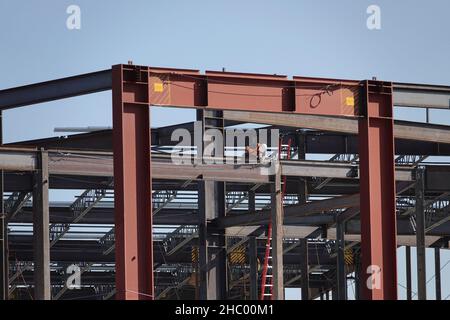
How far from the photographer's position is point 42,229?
31766 mm

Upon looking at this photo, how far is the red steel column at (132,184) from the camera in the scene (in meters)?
23.4

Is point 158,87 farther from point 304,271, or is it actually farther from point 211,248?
point 304,271

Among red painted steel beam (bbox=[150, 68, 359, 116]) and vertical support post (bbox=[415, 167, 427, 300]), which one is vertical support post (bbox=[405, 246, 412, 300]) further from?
red painted steel beam (bbox=[150, 68, 359, 116])

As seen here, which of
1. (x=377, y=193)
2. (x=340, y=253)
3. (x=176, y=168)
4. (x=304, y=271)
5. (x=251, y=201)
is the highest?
(x=176, y=168)

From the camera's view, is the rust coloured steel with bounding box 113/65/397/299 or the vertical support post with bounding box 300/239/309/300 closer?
the rust coloured steel with bounding box 113/65/397/299

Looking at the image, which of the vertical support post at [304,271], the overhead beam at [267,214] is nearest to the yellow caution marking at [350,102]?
the overhead beam at [267,214]

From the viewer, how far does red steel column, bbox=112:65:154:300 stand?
23.4 m

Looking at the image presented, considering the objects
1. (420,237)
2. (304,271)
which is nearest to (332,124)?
(420,237)

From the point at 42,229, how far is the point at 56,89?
4.21 metres

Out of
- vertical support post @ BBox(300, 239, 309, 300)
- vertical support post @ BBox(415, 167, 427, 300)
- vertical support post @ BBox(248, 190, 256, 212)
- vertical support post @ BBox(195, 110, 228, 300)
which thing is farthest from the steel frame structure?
vertical support post @ BBox(248, 190, 256, 212)

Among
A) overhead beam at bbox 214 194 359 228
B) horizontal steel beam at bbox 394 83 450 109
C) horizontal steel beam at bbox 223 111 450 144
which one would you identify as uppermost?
horizontal steel beam at bbox 394 83 450 109

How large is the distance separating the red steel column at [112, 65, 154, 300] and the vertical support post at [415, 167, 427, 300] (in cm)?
1331

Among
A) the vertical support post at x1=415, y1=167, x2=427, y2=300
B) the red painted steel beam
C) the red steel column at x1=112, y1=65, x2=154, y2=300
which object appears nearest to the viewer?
the red steel column at x1=112, y1=65, x2=154, y2=300
